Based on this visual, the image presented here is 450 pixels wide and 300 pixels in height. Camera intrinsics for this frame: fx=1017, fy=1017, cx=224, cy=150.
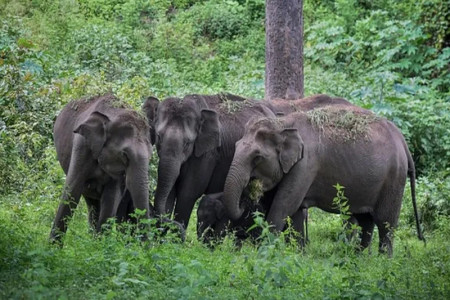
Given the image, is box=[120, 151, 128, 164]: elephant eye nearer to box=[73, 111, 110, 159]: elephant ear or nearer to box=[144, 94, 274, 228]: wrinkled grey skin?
box=[73, 111, 110, 159]: elephant ear

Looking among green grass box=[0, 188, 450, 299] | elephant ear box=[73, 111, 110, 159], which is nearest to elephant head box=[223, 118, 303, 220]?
green grass box=[0, 188, 450, 299]

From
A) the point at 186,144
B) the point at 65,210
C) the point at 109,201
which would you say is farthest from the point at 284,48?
the point at 65,210

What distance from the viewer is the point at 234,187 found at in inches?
427

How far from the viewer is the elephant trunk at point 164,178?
10938 mm

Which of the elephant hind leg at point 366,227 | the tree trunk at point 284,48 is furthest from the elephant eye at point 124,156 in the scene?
the tree trunk at point 284,48

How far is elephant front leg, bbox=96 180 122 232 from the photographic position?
407 inches

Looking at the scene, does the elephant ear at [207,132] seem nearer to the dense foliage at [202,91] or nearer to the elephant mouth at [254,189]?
the elephant mouth at [254,189]

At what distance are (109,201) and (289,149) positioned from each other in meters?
2.12

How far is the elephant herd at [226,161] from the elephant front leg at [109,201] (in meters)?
0.01

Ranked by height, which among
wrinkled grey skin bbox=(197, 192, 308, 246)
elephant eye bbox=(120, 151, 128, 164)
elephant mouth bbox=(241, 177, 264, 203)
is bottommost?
wrinkled grey skin bbox=(197, 192, 308, 246)

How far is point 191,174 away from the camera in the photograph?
37.9 feet

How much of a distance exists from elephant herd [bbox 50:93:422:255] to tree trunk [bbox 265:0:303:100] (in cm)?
212

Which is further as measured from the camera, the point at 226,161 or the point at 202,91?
the point at 202,91

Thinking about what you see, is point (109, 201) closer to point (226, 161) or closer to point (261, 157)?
point (261, 157)
